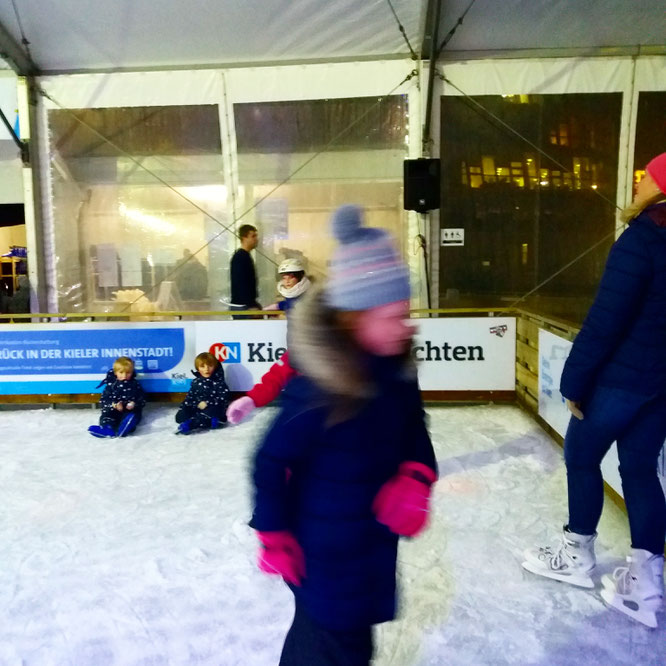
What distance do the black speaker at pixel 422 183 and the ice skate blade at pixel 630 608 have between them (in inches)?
172

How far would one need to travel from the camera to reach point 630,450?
5.97ft

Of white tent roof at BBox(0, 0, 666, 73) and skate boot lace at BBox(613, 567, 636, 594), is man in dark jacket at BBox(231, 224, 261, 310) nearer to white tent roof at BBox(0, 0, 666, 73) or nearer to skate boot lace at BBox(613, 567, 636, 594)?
white tent roof at BBox(0, 0, 666, 73)

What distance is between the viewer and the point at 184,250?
6.54m

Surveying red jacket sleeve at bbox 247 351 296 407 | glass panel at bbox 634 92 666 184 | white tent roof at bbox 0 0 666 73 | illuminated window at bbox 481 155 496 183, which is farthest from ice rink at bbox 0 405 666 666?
white tent roof at bbox 0 0 666 73

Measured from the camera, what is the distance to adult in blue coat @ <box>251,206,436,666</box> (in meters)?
1.02

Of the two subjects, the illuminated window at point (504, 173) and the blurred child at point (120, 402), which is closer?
the blurred child at point (120, 402)

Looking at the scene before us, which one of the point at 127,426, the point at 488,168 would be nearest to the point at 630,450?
the point at 127,426

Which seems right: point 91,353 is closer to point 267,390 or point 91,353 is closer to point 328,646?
point 267,390

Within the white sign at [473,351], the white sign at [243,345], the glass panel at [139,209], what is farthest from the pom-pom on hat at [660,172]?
the glass panel at [139,209]

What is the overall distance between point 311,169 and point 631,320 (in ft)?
16.9

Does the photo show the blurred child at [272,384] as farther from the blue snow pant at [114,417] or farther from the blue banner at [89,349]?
the blue banner at [89,349]

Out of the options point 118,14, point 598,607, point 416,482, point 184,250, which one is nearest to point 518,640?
point 598,607

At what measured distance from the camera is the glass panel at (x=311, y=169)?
6297mm

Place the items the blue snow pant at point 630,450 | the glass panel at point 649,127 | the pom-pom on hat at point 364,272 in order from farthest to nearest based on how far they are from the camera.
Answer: the glass panel at point 649,127 → the blue snow pant at point 630,450 → the pom-pom on hat at point 364,272
